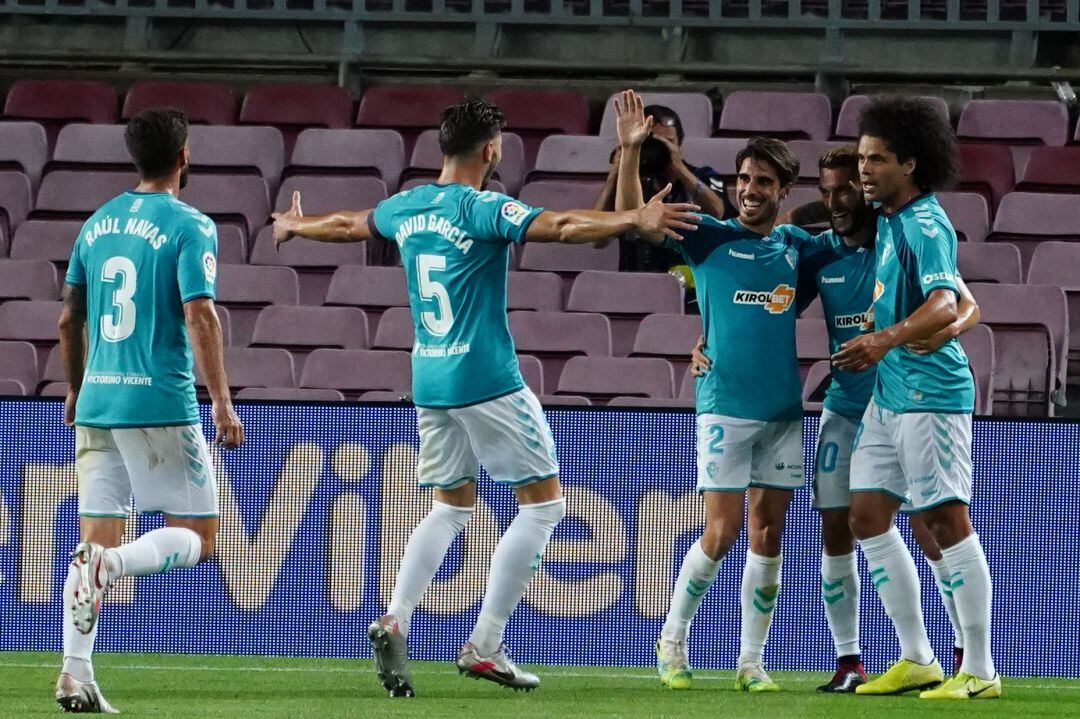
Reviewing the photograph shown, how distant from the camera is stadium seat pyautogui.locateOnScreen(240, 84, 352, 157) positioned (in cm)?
1188

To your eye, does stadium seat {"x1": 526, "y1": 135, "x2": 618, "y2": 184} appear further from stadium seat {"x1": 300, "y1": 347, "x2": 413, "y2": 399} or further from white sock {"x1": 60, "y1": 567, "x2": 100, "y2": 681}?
white sock {"x1": 60, "y1": 567, "x2": 100, "y2": 681}

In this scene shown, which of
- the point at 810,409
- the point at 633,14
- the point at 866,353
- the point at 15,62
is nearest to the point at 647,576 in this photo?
the point at 810,409

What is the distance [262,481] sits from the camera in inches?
290

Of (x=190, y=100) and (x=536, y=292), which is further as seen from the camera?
(x=190, y=100)

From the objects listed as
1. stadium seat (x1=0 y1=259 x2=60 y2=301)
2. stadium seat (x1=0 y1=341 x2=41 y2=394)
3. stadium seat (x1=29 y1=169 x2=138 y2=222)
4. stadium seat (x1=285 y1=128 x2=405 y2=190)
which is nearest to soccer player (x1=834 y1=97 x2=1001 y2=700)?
stadium seat (x1=0 y1=341 x2=41 y2=394)

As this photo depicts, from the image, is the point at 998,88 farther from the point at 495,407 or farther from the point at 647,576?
the point at 495,407

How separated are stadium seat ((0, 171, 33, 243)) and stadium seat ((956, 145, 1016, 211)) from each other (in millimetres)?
5736

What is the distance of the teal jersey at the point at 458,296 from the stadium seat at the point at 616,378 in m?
2.72

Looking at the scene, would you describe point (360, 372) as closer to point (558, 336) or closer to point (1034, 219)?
point (558, 336)

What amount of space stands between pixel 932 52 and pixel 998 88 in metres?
0.55

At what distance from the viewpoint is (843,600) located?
647 centimetres

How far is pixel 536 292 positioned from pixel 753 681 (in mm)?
3864

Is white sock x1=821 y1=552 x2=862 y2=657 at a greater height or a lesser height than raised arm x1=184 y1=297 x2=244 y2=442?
lesser

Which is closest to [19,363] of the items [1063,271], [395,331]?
[395,331]
